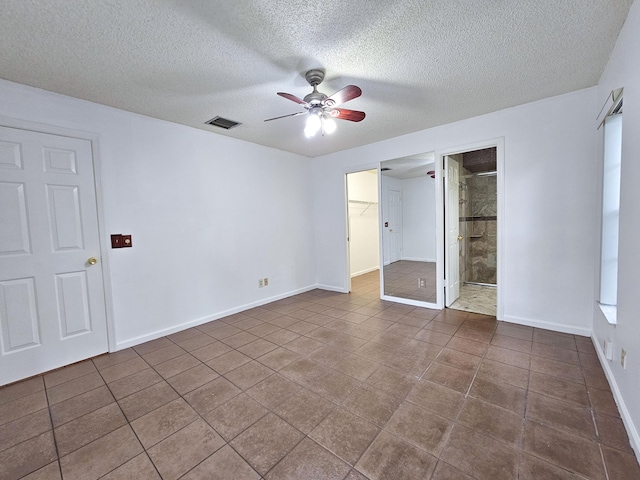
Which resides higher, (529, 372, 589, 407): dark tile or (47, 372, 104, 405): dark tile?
(529, 372, 589, 407): dark tile

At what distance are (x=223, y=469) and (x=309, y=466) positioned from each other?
0.44m

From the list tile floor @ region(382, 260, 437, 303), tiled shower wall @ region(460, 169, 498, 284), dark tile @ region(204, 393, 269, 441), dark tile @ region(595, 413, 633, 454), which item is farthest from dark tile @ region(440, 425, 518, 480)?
tiled shower wall @ region(460, 169, 498, 284)

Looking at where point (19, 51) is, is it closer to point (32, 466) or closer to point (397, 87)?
point (32, 466)

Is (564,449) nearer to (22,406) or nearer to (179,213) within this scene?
(22,406)

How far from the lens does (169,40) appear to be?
175cm

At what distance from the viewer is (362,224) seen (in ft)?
21.0

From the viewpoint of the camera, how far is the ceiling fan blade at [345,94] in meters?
1.94

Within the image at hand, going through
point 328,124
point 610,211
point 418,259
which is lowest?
point 418,259

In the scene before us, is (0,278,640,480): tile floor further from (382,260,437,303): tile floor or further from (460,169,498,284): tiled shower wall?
(460,169,498,284): tiled shower wall

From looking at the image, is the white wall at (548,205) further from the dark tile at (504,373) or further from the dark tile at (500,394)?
the dark tile at (500,394)

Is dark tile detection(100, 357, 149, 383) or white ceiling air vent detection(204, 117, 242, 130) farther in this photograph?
white ceiling air vent detection(204, 117, 242, 130)

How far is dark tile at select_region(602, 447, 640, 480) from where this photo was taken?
4.17 ft

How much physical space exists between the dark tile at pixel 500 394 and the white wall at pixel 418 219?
17.0 feet

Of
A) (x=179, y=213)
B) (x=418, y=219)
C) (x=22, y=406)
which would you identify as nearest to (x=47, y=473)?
(x=22, y=406)
